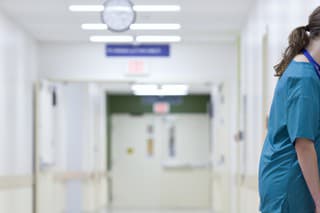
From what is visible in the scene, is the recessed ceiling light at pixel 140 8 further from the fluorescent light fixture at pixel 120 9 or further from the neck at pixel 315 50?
the neck at pixel 315 50

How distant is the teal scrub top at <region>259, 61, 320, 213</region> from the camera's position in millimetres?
2156

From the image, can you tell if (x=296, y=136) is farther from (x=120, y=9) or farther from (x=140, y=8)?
(x=140, y=8)

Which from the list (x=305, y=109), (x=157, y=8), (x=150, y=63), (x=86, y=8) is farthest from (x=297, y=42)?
(x=150, y=63)

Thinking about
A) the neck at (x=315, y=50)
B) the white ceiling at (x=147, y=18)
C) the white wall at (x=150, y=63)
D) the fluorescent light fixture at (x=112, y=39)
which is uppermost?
the white ceiling at (x=147, y=18)

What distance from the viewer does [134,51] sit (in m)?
8.82

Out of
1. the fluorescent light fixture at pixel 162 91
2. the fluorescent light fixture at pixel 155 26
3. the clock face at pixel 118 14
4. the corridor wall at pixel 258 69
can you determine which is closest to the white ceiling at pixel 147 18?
the fluorescent light fixture at pixel 155 26

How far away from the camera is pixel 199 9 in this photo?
6.88m

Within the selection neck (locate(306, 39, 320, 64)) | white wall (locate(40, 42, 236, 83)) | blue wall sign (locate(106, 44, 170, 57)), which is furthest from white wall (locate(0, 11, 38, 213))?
neck (locate(306, 39, 320, 64))

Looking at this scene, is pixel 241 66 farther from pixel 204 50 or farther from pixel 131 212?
pixel 131 212

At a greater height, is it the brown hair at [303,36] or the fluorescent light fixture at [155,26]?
the fluorescent light fixture at [155,26]

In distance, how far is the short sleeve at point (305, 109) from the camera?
7.06 ft

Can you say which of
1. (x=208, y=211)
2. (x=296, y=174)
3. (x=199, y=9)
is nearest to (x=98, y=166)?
(x=208, y=211)

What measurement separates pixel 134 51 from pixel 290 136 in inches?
266

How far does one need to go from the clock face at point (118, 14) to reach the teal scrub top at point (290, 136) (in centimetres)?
395
